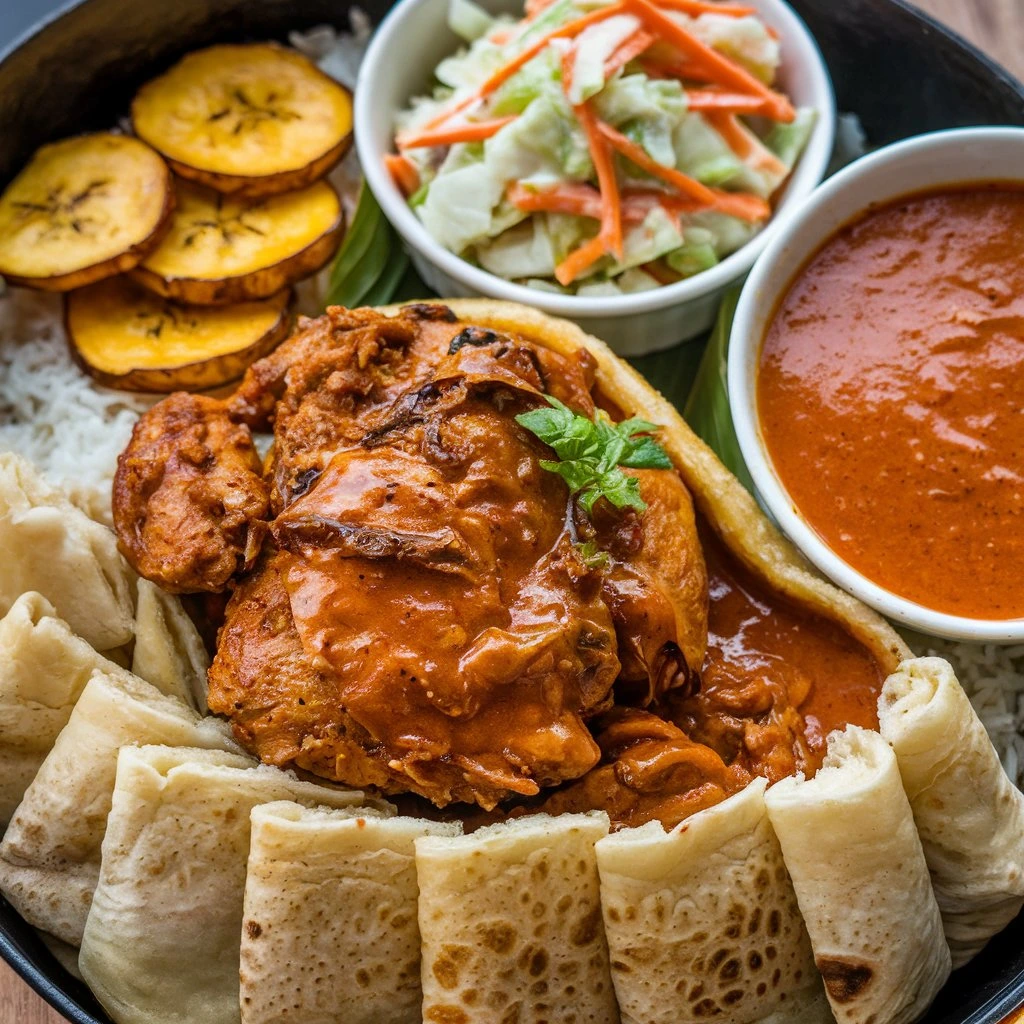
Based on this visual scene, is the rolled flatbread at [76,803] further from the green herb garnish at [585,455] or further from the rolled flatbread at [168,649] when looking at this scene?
the green herb garnish at [585,455]

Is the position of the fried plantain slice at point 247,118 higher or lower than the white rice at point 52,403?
higher

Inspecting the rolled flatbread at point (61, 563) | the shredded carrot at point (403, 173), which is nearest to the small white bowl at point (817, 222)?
the shredded carrot at point (403, 173)

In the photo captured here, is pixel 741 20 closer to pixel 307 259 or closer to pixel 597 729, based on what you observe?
pixel 307 259

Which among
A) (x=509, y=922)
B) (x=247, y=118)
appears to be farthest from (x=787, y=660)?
(x=247, y=118)

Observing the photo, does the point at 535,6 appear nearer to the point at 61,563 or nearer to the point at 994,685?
the point at 61,563

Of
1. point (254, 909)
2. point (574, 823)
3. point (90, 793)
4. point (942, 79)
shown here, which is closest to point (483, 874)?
point (574, 823)
